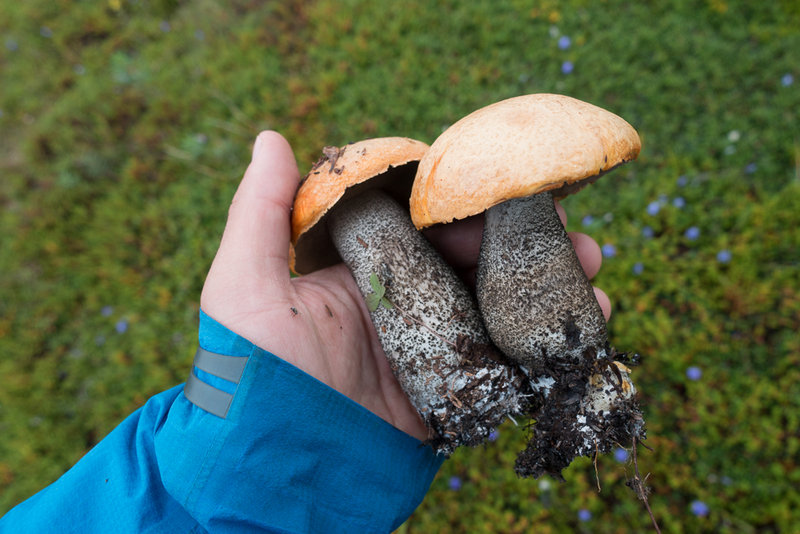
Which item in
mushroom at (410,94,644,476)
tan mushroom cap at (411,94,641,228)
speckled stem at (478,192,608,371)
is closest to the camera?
tan mushroom cap at (411,94,641,228)

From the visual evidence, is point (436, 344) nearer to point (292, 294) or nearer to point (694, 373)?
point (292, 294)

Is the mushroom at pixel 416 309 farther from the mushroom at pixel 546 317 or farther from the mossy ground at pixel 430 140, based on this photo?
the mossy ground at pixel 430 140

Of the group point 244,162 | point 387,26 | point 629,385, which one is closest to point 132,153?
point 244,162

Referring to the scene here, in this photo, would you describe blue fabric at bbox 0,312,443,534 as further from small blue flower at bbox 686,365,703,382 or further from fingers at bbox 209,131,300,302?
small blue flower at bbox 686,365,703,382

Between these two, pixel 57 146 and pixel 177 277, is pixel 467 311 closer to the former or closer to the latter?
pixel 177 277

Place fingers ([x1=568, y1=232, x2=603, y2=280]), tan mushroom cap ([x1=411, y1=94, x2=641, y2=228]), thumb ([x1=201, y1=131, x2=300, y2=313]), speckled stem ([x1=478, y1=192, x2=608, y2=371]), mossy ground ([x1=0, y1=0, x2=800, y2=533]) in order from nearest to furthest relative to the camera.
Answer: tan mushroom cap ([x1=411, y1=94, x2=641, y2=228]) → speckled stem ([x1=478, y1=192, x2=608, y2=371]) → thumb ([x1=201, y1=131, x2=300, y2=313]) → fingers ([x1=568, y1=232, x2=603, y2=280]) → mossy ground ([x1=0, y1=0, x2=800, y2=533])

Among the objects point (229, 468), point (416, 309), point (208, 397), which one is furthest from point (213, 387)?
point (416, 309)

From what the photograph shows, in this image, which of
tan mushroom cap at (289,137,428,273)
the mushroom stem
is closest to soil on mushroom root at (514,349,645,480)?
the mushroom stem
